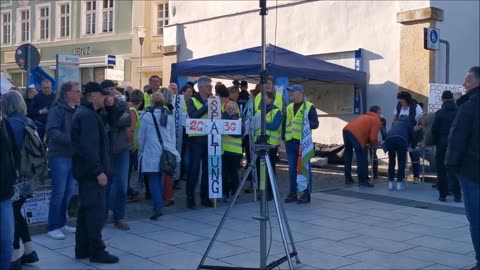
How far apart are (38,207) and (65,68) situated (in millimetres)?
5937

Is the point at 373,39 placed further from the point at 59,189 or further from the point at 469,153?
the point at 59,189

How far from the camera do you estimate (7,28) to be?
34000mm

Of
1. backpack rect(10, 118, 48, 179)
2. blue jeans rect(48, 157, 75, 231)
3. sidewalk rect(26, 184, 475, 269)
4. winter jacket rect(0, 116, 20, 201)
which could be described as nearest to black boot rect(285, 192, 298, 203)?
sidewalk rect(26, 184, 475, 269)

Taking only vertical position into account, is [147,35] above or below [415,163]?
above

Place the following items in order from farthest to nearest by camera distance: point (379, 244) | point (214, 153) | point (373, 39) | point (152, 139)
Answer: point (373, 39) < point (214, 153) < point (152, 139) < point (379, 244)

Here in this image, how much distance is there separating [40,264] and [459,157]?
4.23 m

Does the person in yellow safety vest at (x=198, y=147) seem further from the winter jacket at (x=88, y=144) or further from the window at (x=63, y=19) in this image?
the window at (x=63, y=19)

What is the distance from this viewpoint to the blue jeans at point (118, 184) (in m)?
7.58

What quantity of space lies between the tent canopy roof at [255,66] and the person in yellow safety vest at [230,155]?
7.96ft

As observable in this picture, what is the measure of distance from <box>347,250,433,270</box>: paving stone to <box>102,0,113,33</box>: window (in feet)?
77.0

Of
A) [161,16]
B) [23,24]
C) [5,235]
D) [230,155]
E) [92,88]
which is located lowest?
[5,235]

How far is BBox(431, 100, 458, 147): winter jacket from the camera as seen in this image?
9.84 m

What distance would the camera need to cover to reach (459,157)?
5816 mm

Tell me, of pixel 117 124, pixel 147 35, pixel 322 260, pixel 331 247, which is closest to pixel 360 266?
pixel 322 260
